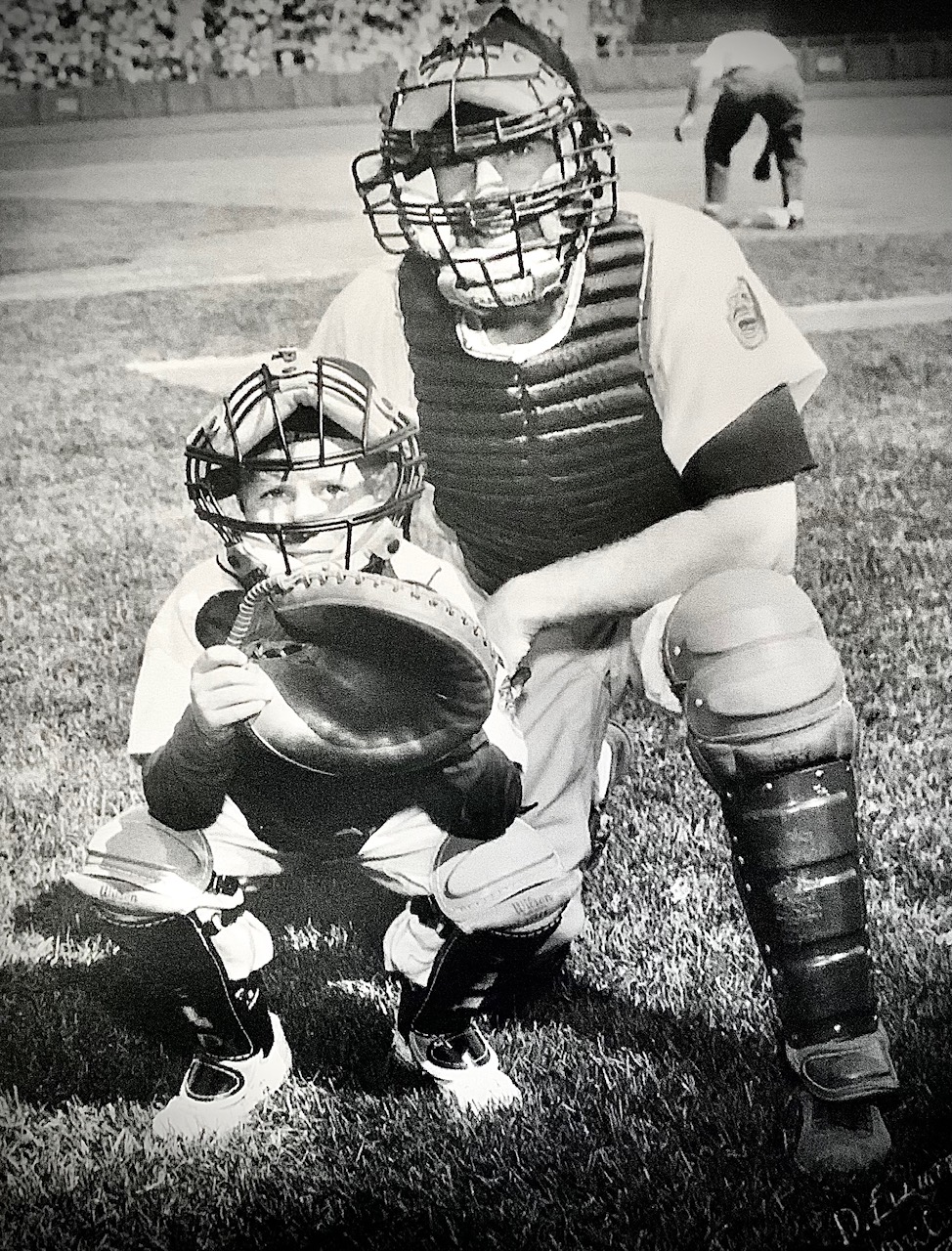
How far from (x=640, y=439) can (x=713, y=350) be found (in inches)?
4.7

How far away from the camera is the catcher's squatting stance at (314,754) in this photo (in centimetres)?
117

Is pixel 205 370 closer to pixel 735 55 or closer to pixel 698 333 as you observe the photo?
pixel 698 333

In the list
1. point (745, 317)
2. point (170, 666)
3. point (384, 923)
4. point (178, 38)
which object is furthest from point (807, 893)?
point (178, 38)

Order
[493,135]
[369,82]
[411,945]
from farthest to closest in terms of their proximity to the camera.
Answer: [411,945] → [369,82] → [493,135]

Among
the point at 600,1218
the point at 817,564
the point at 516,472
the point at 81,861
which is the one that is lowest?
the point at 600,1218

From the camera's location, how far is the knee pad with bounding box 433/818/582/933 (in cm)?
126

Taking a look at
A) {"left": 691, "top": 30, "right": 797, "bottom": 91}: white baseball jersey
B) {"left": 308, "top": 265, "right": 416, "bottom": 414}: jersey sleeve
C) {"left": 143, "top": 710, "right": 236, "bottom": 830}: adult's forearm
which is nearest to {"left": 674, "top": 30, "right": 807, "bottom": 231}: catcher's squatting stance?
{"left": 691, "top": 30, "right": 797, "bottom": 91}: white baseball jersey

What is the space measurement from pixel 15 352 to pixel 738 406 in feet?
2.83

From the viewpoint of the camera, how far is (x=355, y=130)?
1.26 meters

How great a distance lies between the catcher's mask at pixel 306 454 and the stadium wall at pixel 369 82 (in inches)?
12.3

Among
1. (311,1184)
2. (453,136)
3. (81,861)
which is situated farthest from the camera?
(81,861)

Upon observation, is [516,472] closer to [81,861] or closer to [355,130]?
[355,130]

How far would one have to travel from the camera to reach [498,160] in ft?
3.81

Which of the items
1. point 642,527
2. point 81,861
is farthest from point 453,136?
point 81,861
